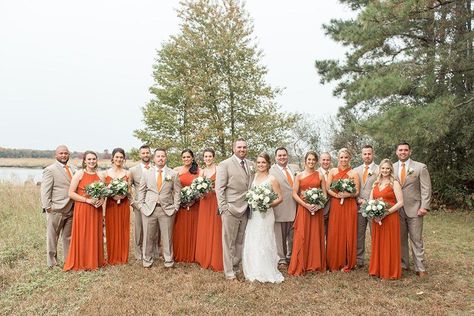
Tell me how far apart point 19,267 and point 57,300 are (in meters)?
2.69

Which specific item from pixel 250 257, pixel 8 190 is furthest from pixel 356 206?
pixel 8 190

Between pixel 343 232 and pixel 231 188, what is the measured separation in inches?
88.4

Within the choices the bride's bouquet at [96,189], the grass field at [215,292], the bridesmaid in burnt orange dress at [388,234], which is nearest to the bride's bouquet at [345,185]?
the bridesmaid in burnt orange dress at [388,234]

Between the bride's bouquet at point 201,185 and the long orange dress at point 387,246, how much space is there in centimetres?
302

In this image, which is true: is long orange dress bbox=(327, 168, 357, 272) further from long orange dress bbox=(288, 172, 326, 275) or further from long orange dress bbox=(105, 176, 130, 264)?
long orange dress bbox=(105, 176, 130, 264)

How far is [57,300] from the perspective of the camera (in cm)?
646

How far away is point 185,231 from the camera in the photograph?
8.62 metres

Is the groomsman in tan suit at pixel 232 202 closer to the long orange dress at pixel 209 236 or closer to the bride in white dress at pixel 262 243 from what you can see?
the bride in white dress at pixel 262 243

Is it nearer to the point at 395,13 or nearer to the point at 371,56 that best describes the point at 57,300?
the point at 395,13

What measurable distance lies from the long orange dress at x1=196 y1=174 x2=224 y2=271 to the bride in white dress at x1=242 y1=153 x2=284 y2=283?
2.43 feet

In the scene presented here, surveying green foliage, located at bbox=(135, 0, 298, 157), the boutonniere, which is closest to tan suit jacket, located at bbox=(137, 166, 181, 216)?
the boutonniere

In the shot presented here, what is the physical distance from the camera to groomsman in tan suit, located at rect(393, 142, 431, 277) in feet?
24.7

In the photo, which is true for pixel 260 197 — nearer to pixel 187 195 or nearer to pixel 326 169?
pixel 187 195

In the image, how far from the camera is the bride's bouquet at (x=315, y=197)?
7.51 metres
